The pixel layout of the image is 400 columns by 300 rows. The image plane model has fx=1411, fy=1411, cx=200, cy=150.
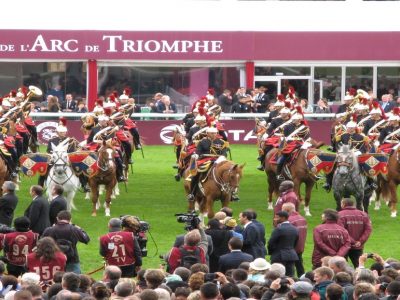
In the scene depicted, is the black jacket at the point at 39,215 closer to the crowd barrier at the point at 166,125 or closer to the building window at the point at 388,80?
the crowd barrier at the point at 166,125

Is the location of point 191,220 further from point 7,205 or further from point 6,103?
point 6,103

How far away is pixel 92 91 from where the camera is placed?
50.5m

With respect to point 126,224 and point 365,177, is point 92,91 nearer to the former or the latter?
point 365,177

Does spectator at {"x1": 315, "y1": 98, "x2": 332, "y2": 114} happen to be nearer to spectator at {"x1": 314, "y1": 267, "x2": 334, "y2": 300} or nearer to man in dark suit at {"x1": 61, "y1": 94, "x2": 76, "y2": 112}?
man in dark suit at {"x1": 61, "y1": 94, "x2": 76, "y2": 112}

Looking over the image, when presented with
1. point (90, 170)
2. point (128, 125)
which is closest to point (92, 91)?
point (128, 125)

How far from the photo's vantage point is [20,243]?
2031 cm

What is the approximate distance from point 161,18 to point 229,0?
112 inches

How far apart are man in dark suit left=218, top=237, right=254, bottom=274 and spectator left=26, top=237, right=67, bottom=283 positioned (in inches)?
88.4

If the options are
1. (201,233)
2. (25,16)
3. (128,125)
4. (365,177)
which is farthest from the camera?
(25,16)

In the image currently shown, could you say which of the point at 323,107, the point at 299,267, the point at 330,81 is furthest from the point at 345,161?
the point at 330,81

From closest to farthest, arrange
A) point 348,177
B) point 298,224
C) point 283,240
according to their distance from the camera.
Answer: point 283,240 < point 298,224 < point 348,177

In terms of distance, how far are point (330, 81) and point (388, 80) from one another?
2.14m

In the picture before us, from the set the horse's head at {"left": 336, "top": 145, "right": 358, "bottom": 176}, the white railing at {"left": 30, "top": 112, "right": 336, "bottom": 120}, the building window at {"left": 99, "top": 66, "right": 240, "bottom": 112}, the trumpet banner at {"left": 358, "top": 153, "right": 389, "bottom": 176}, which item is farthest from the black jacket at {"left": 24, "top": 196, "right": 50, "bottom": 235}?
the building window at {"left": 99, "top": 66, "right": 240, "bottom": 112}

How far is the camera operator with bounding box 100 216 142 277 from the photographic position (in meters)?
20.3
